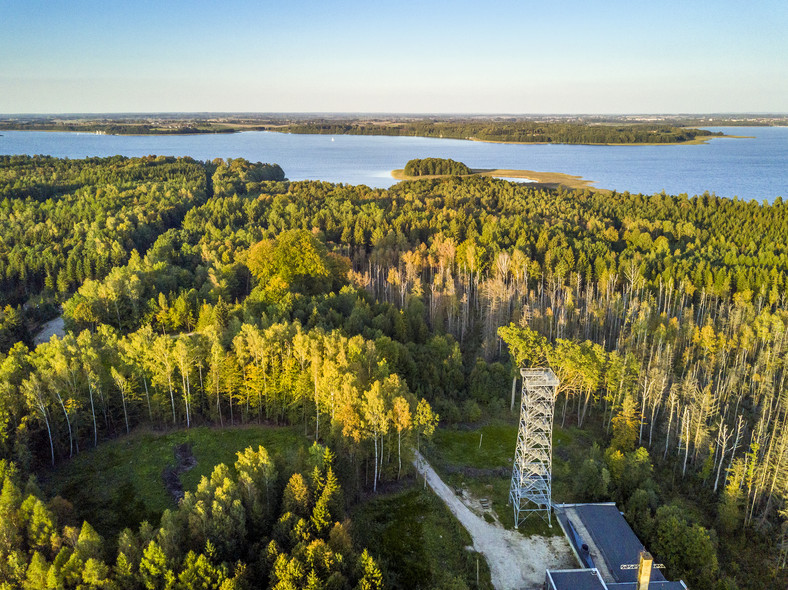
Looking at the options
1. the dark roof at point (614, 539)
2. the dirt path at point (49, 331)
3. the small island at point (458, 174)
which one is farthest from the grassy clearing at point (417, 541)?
the small island at point (458, 174)

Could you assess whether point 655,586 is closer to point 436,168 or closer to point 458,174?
point 458,174

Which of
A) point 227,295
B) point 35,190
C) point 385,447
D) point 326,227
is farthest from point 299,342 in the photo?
point 35,190

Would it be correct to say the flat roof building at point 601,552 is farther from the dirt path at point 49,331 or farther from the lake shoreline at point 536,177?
the lake shoreline at point 536,177

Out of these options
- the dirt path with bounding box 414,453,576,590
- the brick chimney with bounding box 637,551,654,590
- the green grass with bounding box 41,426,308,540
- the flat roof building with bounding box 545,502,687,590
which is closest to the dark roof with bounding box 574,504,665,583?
the flat roof building with bounding box 545,502,687,590

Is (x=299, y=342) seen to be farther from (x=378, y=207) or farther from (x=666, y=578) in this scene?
(x=378, y=207)

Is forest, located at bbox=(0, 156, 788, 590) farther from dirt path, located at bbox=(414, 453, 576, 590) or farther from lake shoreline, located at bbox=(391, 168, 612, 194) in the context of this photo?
lake shoreline, located at bbox=(391, 168, 612, 194)

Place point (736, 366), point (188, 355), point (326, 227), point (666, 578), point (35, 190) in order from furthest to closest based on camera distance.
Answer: point (35, 190) < point (326, 227) < point (736, 366) < point (188, 355) < point (666, 578)

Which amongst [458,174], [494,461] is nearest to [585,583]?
[494,461]
